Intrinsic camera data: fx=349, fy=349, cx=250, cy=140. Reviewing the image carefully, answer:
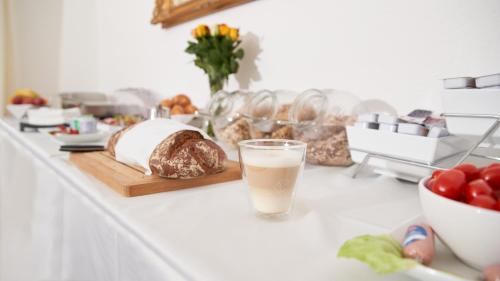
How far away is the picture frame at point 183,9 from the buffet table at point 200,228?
897mm

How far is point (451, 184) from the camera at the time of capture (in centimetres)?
34

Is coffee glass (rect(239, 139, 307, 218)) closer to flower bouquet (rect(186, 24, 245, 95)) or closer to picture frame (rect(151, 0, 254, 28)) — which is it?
flower bouquet (rect(186, 24, 245, 95))

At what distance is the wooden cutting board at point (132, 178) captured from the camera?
0.61 m

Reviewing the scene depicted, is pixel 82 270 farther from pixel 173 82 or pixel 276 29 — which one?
pixel 173 82

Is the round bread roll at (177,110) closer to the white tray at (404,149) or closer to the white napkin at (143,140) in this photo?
the white napkin at (143,140)

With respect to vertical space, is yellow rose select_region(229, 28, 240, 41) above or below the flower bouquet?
above

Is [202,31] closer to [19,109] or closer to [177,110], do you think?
[177,110]

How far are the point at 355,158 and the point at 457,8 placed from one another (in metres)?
0.41

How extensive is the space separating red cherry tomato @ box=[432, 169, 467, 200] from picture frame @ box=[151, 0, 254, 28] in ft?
3.88

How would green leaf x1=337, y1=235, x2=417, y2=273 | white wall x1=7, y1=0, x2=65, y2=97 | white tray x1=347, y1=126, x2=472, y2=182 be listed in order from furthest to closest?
white wall x1=7, y1=0, x2=65, y2=97 < white tray x1=347, y1=126, x2=472, y2=182 < green leaf x1=337, y1=235, x2=417, y2=273

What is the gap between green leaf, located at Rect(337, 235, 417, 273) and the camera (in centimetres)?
28

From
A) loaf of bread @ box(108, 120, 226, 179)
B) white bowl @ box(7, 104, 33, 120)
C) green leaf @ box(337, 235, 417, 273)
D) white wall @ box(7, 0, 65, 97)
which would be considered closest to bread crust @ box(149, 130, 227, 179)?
loaf of bread @ box(108, 120, 226, 179)

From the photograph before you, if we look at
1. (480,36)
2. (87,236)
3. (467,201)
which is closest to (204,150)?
(87,236)

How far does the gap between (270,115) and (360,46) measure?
320 millimetres
